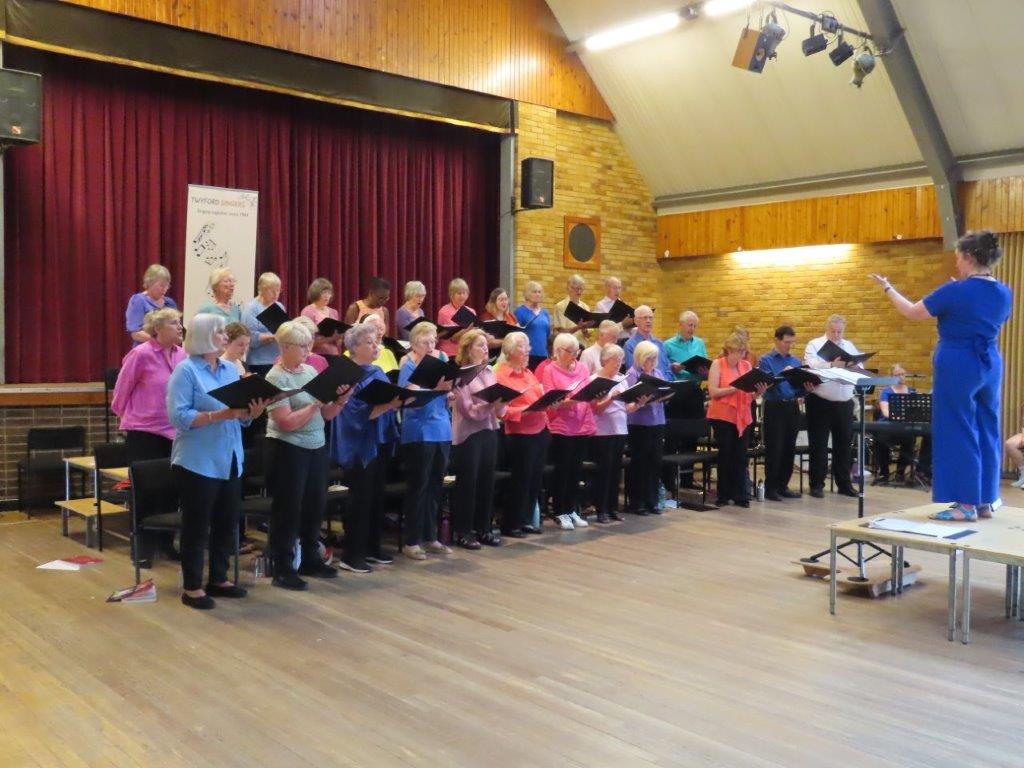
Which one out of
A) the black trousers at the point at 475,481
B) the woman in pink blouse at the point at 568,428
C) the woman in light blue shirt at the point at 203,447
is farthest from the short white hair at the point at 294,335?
the woman in pink blouse at the point at 568,428

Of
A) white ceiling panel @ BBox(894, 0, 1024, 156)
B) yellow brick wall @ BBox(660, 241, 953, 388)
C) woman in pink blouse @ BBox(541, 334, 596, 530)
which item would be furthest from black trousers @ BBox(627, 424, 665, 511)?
white ceiling panel @ BBox(894, 0, 1024, 156)

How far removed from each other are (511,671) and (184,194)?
6.78 m

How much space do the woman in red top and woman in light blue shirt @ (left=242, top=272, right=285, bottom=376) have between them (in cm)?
170

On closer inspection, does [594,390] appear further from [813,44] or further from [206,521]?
[813,44]

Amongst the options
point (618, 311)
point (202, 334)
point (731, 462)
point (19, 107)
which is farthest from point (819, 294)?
point (202, 334)

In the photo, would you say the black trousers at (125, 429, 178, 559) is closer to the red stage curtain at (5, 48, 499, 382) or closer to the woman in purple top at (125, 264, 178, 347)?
the woman in purple top at (125, 264, 178, 347)

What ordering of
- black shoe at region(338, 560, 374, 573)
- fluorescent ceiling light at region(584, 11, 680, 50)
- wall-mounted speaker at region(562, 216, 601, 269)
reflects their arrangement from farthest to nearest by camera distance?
wall-mounted speaker at region(562, 216, 601, 269) → fluorescent ceiling light at region(584, 11, 680, 50) → black shoe at region(338, 560, 374, 573)

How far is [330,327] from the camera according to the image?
642 centimetres

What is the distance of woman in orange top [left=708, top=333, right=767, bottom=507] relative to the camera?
318 inches

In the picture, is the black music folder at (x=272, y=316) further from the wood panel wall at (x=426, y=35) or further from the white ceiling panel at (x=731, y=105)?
Answer: the white ceiling panel at (x=731, y=105)

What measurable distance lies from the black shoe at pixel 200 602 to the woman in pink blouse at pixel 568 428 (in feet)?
9.34

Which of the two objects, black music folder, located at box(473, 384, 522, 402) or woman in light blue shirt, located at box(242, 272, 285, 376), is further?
woman in light blue shirt, located at box(242, 272, 285, 376)

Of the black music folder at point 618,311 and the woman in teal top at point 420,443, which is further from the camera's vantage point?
the black music folder at point 618,311

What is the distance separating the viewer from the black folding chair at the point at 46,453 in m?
7.68
